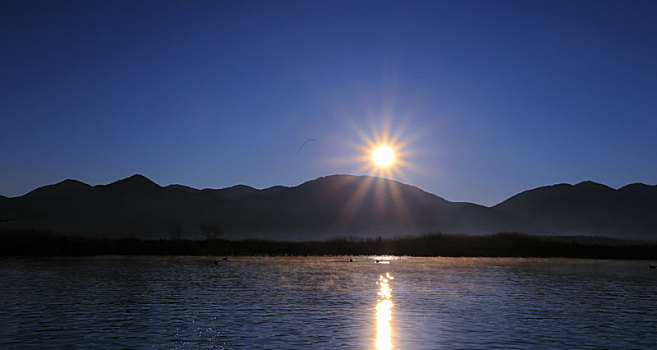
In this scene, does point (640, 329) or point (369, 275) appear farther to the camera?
point (369, 275)

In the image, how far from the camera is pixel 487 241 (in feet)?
327

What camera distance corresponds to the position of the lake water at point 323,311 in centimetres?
2358

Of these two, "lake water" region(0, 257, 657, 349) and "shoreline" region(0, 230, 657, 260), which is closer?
"lake water" region(0, 257, 657, 349)

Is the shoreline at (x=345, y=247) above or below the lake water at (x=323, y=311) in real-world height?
above

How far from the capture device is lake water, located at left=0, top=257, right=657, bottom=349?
2358cm

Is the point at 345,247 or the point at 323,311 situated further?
the point at 345,247

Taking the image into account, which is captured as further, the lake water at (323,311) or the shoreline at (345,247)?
the shoreline at (345,247)

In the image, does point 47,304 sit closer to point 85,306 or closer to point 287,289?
point 85,306

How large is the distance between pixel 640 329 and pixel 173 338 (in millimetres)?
20006

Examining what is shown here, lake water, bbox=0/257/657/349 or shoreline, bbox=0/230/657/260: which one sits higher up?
shoreline, bbox=0/230/657/260

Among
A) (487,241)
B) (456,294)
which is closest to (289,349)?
(456,294)

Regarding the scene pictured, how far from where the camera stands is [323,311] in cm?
3166

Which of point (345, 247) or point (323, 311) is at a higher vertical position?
point (345, 247)

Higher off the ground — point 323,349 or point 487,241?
point 487,241
